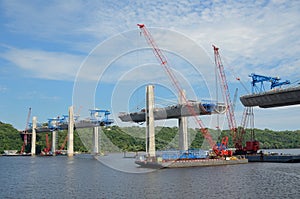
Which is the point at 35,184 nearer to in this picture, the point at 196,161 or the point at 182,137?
the point at 196,161

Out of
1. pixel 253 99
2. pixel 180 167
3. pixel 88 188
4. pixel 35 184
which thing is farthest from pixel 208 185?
pixel 253 99

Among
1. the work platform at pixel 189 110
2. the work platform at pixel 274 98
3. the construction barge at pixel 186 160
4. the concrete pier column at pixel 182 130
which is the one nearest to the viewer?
the construction barge at pixel 186 160

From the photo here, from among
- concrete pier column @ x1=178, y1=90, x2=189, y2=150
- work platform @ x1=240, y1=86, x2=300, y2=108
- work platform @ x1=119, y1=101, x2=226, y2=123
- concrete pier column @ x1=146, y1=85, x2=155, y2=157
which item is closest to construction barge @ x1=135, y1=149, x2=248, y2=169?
concrete pier column @ x1=146, y1=85, x2=155, y2=157

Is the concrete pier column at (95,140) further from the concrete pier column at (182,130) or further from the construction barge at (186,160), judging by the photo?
the construction barge at (186,160)

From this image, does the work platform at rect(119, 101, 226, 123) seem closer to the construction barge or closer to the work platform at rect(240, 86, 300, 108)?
the work platform at rect(240, 86, 300, 108)

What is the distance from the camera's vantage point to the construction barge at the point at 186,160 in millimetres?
Answer: 75750

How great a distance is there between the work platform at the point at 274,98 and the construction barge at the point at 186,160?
15148mm

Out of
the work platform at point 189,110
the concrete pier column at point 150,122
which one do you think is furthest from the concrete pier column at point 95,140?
the concrete pier column at point 150,122

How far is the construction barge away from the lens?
75.8m

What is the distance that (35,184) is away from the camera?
2008 inches

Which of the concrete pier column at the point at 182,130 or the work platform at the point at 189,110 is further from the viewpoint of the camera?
the concrete pier column at the point at 182,130

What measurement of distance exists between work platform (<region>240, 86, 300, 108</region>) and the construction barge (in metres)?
15.1

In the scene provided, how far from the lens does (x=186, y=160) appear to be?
80.8m

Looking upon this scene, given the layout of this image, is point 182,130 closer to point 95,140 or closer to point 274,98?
point 274,98
